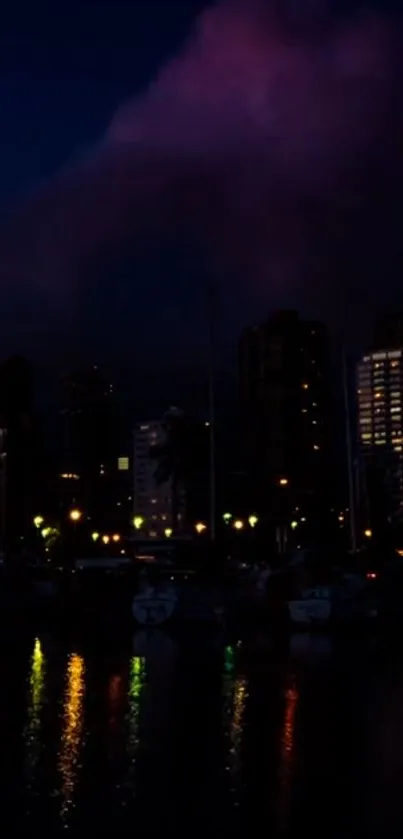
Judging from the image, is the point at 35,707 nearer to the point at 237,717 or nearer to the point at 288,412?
the point at 237,717

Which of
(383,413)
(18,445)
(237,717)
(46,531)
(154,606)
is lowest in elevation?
(237,717)

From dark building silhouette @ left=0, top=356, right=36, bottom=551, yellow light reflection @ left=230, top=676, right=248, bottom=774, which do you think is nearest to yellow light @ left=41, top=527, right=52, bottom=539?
dark building silhouette @ left=0, top=356, right=36, bottom=551

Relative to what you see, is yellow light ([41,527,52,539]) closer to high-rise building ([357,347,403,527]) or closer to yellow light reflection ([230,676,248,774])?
yellow light reflection ([230,676,248,774])

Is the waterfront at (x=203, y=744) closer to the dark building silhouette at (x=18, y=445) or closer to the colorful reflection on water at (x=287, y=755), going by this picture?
the colorful reflection on water at (x=287, y=755)

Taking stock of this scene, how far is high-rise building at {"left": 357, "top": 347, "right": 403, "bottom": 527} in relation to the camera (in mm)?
174000

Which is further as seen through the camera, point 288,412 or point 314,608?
point 288,412

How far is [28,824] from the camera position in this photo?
12570 millimetres

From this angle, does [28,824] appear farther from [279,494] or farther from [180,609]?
[279,494]

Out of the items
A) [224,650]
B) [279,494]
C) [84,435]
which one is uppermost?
[84,435]

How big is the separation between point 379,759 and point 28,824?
6.10m

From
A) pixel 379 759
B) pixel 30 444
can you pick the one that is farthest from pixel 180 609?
pixel 30 444

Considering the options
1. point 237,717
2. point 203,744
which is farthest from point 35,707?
point 203,744

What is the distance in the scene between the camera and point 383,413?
184500 millimetres

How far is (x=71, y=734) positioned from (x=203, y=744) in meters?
2.22
